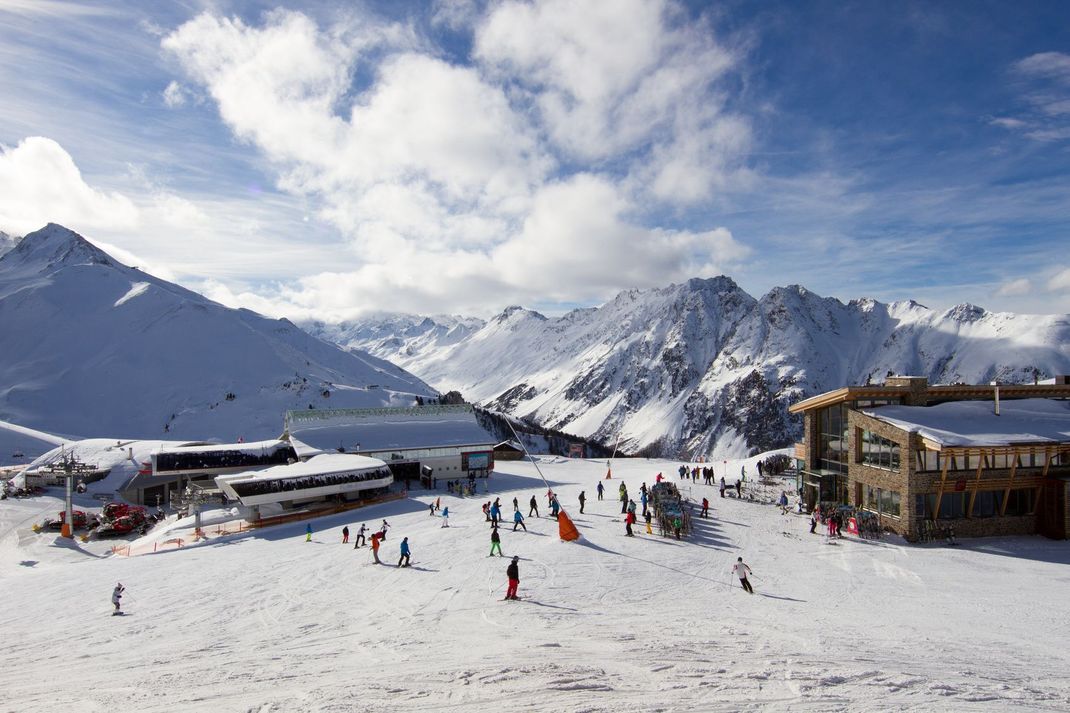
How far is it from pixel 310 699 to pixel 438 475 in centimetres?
4273

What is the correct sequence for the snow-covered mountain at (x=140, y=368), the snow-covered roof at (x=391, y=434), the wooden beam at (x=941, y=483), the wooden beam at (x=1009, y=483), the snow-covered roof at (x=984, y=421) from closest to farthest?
the wooden beam at (x=941, y=483) < the snow-covered roof at (x=984, y=421) < the wooden beam at (x=1009, y=483) < the snow-covered roof at (x=391, y=434) < the snow-covered mountain at (x=140, y=368)

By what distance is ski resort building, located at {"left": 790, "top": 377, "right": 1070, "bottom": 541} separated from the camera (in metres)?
31.2

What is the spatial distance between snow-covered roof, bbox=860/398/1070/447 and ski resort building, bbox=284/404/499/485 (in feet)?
108

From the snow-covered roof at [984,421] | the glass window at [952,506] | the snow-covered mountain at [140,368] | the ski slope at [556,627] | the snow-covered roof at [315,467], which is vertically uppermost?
the snow-covered mountain at [140,368]

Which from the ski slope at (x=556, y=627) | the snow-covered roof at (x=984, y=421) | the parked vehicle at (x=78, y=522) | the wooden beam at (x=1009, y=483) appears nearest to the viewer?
the ski slope at (x=556, y=627)

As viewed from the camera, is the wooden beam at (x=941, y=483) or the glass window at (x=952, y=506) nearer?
the wooden beam at (x=941, y=483)

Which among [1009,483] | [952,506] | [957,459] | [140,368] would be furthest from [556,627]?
[140,368]

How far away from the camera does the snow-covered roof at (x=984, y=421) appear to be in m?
31.5

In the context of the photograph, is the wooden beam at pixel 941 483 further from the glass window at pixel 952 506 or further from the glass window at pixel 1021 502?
the glass window at pixel 1021 502

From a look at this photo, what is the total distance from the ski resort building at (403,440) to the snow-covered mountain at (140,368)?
5896 cm

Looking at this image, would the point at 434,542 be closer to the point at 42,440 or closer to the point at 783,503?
the point at 783,503

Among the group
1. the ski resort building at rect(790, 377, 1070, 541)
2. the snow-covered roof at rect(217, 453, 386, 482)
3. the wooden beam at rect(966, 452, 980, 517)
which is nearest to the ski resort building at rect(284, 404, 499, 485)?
the snow-covered roof at rect(217, 453, 386, 482)

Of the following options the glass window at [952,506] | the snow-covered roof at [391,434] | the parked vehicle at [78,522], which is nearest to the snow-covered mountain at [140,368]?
the snow-covered roof at [391,434]

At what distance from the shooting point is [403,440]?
56188 mm
